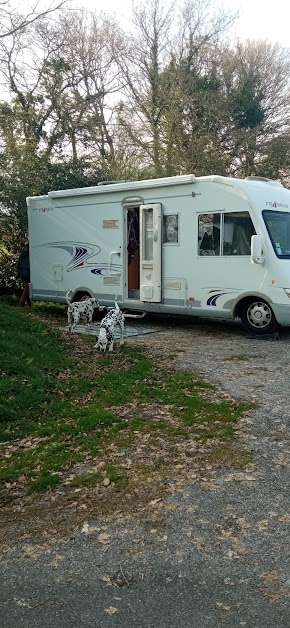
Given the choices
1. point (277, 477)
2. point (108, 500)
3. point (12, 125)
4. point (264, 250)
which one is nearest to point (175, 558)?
point (108, 500)

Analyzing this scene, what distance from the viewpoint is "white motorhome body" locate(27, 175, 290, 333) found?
372 inches

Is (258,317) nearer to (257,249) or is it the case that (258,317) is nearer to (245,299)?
(245,299)

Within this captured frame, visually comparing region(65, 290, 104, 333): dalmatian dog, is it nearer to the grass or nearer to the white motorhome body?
the white motorhome body

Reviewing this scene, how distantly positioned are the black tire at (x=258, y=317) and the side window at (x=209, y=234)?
1.17m

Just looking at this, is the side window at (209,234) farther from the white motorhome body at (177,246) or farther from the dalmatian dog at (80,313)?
the dalmatian dog at (80,313)

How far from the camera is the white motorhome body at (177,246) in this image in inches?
372

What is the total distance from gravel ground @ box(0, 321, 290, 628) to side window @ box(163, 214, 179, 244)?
6688 mm

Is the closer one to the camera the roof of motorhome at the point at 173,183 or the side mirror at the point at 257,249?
the side mirror at the point at 257,249

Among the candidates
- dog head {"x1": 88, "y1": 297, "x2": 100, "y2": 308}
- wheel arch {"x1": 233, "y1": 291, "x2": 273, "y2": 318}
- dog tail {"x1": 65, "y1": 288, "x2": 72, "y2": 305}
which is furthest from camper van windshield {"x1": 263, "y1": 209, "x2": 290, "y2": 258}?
dog tail {"x1": 65, "y1": 288, "x2": 72, "y2": 305}

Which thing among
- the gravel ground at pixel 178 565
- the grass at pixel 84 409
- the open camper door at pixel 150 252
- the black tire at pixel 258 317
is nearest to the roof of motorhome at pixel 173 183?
the open camper door at pixel 150 252

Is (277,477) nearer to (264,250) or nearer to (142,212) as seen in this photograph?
(264,250)

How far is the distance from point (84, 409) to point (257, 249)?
4985 mm

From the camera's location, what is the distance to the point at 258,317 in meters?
9.64

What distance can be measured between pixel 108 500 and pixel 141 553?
26.4 inches
